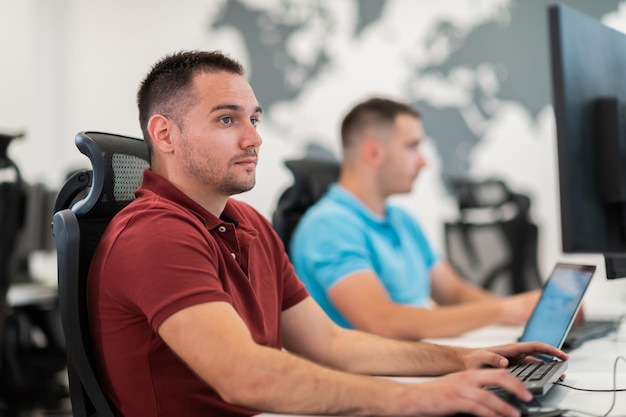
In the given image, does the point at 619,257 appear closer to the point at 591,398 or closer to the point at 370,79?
the point at 591,398

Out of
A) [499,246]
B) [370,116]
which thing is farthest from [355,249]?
[499,246]

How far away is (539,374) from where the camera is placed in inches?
44.2

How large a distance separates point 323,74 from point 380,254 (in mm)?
2783

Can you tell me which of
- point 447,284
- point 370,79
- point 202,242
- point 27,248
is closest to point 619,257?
point 202,242

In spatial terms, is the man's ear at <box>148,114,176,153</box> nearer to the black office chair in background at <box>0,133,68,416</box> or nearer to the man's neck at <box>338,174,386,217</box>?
the man's neck at <box>338,174,386,217</box>

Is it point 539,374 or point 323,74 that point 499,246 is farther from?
point 539,374

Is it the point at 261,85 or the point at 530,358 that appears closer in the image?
the point at 530,358

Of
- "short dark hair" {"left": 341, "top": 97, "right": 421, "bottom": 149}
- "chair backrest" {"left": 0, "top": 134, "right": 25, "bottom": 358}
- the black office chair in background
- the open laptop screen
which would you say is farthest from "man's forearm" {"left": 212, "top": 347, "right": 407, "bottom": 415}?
the black office chair in background

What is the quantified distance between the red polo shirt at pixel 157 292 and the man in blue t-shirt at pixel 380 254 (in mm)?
709

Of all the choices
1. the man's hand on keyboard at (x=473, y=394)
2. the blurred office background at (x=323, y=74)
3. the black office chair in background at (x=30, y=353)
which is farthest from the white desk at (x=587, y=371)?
the blurred office background at (x=323, y=74)

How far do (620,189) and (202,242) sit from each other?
27.1 inches

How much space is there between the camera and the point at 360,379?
1.04 meters

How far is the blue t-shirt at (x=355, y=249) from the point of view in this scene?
2070 millimetres

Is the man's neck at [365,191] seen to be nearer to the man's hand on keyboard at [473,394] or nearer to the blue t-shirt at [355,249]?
the blue t-shirt at [355,249]
